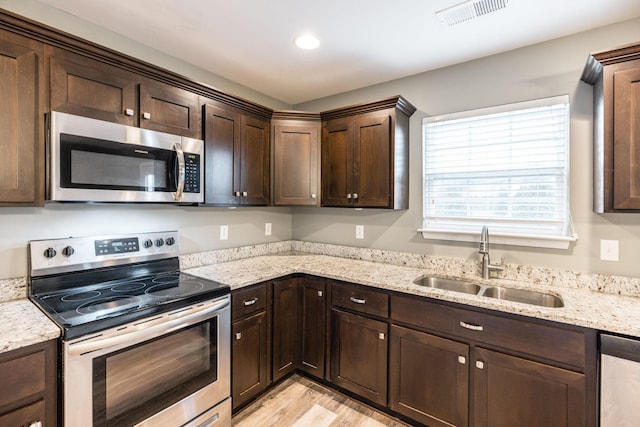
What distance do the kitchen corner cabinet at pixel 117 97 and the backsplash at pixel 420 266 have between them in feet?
3.31

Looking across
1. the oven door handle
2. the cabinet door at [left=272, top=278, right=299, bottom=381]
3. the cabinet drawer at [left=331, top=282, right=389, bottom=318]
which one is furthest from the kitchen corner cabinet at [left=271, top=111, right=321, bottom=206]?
the oven door handle

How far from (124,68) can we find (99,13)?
15.5 inches

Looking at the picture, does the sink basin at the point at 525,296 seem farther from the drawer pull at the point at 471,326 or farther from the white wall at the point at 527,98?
the drawer pull at the point at 471,326

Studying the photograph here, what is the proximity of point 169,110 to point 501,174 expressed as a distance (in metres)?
2.36

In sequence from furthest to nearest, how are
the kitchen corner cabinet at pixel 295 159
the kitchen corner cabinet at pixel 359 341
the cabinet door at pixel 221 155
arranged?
1. the kitchen corner cabinet at pixel 295 159
2. the cabinet door at pixel 221 155
3. the kitchen corner cabinet at pixel 359 341

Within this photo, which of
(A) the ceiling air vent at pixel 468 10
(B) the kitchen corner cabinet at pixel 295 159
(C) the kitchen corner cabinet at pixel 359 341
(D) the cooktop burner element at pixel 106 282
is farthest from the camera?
(B) the kitchen corner cabinet at pixel 295 159

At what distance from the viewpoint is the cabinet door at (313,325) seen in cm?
247

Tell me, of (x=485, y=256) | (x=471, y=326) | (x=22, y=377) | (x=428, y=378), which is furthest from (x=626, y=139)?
(x=22, y=377)

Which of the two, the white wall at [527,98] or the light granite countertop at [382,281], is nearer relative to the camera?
the light granite countertop at [382,281]

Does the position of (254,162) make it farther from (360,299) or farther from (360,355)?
(360,355)

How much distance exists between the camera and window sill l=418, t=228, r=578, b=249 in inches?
81.4

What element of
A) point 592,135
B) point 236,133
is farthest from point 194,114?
point 592,135

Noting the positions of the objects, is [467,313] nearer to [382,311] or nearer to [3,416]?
[382,311]

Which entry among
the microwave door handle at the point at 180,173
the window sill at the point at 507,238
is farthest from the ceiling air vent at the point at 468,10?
the microwave door handle at the point at 180,173
